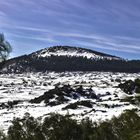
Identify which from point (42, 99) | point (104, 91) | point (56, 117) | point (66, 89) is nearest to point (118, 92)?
point (104, 91)

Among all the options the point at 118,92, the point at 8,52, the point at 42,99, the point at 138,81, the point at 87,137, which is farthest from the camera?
the point at 118,92

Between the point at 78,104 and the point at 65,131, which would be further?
the point at 78,104

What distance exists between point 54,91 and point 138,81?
14720cm

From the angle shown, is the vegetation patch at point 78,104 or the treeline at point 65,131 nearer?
the treeline at point 65,131

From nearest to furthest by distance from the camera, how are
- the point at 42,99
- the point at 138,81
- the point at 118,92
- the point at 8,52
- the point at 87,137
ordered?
1. the point at 138,81
2. the point at 8,52
3. the point at 87,137
4. the point at 42,99
5. the point at 118,92

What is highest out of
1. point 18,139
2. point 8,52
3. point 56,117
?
point 8,52

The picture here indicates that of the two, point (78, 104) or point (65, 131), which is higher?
point (78, 104)

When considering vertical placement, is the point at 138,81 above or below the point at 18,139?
above

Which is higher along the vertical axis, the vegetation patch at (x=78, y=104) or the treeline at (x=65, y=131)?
the vegetation patch at (x=78, y=104)

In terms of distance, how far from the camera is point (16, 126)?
49438 mm

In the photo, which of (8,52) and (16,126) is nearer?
(8,52)

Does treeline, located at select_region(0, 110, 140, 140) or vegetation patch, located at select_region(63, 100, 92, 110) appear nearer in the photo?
treeline, located at select_region(0, 110, 140, 140)

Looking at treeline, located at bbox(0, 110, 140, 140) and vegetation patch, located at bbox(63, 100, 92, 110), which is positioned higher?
vegetation patch, located at bbox(63, 100, 92, 110)

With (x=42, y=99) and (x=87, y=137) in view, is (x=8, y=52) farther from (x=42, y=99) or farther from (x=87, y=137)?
(x=42, y=99)
